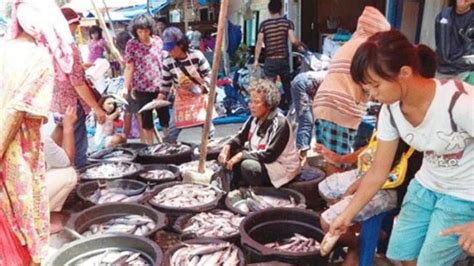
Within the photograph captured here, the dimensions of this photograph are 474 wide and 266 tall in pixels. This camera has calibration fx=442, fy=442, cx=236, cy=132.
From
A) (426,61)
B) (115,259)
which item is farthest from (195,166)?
(426,61)

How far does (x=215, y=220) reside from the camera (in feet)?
12.5

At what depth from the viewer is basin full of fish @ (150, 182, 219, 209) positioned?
4051mm

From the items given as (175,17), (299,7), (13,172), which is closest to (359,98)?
(13,172)

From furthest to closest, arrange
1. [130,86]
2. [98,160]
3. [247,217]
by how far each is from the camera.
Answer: [130,86]
[98,160]
[247,217]

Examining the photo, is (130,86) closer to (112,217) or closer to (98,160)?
(98,160)

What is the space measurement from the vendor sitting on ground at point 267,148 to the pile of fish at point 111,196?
103cm

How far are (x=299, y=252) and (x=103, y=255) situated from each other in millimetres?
1436

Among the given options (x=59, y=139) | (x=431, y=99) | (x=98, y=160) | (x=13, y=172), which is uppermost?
(x=431, y=99)

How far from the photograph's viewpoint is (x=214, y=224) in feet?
12.3

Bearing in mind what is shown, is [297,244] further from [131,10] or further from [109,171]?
[131,10]

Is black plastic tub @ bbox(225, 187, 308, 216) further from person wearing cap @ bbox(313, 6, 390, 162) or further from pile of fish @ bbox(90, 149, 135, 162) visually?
pile of fish @ bbox(90, 149, 135, 162)

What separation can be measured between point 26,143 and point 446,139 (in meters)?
2.18

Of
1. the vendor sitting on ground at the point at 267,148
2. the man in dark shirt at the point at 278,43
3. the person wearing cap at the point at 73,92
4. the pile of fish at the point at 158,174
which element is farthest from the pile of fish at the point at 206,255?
the man in dark shirt at the point at 278,43

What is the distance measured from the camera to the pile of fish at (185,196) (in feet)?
13.4
